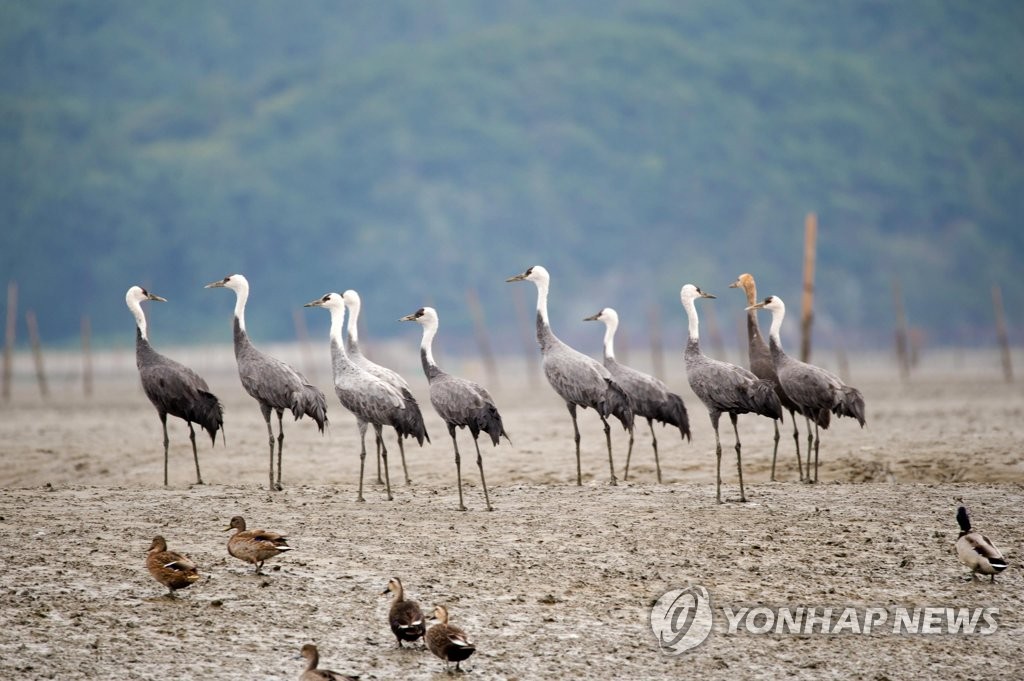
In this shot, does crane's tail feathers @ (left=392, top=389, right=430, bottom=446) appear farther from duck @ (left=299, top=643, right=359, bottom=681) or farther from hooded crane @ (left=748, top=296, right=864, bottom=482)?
duck @ (left=299, top=643, right=359, bottom=681)

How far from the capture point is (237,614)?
35.8 feet

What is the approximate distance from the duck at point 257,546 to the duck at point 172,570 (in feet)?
1.78

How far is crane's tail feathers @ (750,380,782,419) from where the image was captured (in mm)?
15797

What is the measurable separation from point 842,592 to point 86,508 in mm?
7793

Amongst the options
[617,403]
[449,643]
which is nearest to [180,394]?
[617,403]

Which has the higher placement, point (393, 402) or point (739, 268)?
point (739, 268)

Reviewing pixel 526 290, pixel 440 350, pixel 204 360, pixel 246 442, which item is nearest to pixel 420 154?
pixel 526 290

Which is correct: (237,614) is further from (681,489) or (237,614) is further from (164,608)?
(681,489)

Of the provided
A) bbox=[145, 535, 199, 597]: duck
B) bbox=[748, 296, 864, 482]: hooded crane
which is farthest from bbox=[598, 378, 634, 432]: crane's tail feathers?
bbox=[145, 535, 199, 597]: duck

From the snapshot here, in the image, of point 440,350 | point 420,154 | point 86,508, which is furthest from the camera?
point 420,154

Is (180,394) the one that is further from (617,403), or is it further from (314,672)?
(314,672)

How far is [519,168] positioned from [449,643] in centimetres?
11807

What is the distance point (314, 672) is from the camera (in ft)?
30.7
